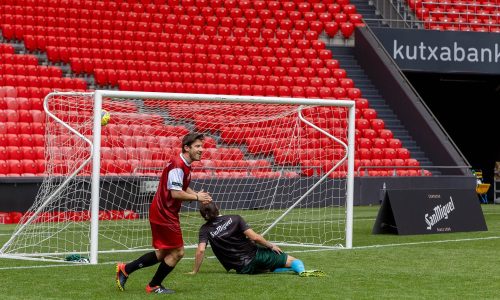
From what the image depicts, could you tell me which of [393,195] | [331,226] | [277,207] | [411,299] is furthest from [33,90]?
[411,299]

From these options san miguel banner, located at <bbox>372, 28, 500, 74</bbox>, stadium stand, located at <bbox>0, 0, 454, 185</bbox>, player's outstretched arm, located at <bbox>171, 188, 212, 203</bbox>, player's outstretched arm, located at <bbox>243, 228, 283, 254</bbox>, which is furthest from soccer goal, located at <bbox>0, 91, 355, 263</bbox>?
san miguel banner, located at <bbox>372, 28, 500, 74</bbox>

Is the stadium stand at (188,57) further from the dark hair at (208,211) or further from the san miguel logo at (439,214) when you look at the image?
the dark hair at (208,211)

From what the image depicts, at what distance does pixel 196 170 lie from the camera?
22.2m

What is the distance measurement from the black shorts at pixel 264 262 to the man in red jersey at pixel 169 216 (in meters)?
1.70

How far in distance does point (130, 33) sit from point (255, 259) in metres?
16.6

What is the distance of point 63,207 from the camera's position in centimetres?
1762

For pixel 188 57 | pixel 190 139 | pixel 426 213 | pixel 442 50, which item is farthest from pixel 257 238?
pixel 442 50

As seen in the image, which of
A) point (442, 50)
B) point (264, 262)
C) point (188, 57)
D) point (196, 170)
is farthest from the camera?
point (442, 50)

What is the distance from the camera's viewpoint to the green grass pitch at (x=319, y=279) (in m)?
10.3

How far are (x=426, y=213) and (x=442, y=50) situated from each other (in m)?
13.6

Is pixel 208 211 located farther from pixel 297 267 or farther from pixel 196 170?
pixel 196 170

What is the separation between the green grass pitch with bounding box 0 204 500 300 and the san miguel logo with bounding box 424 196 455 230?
2730 millimetres

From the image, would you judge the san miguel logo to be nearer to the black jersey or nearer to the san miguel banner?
the black jersey

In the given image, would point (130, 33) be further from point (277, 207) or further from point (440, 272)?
point (440, 272)
